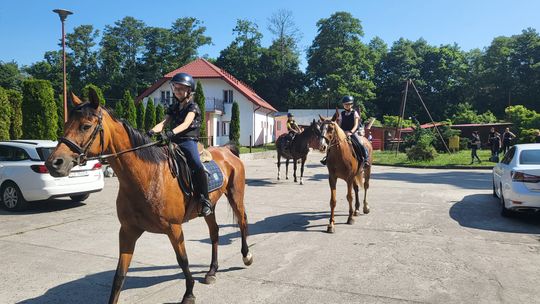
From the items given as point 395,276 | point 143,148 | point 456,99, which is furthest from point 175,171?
point 456,99

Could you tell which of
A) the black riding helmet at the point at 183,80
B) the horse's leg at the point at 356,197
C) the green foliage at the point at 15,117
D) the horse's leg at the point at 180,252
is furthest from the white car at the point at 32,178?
the green foliage at the point at 15,117

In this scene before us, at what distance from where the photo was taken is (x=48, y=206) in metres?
10.0

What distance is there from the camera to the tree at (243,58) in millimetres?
69688

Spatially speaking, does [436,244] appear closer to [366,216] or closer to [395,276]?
[395,276]

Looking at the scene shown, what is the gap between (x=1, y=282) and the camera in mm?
4781

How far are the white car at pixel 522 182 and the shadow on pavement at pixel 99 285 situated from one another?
5.99 meters

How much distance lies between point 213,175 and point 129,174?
1310 millimetres

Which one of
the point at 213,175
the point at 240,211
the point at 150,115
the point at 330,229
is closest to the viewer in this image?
the point at 213,175

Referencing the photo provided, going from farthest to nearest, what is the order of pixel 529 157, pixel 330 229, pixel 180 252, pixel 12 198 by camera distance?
pixel 12 198 → pixel 529 157 → pixel 330 229 → pixel 180 252

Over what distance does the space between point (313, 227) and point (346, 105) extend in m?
2.96

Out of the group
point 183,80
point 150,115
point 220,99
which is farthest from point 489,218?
point 220,99

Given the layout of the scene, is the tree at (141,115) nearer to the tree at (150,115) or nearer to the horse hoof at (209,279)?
the tree at (150,115)

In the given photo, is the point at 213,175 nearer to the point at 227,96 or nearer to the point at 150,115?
the point at 150,115

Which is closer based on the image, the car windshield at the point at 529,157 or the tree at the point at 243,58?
the car windshield at the point at 529,157
